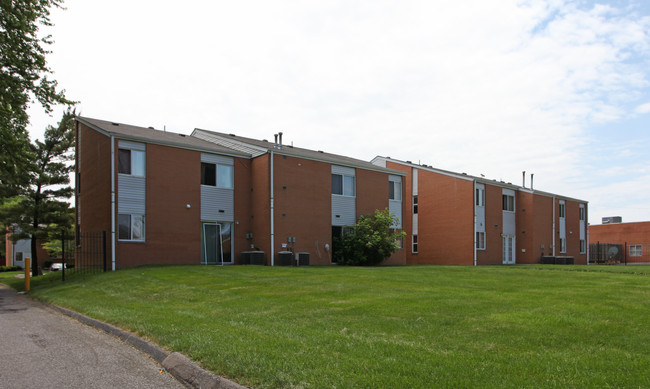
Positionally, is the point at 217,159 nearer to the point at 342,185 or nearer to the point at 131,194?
the point at 131,194

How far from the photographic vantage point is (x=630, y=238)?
184 ft

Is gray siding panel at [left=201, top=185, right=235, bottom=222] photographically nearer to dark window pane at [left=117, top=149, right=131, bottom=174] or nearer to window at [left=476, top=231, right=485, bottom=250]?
dark window pane at [left=117, top=149, right=131, bottom=174]

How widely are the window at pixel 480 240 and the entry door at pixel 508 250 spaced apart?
143 inches

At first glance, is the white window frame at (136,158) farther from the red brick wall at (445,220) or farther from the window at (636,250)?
the window at (636,250)

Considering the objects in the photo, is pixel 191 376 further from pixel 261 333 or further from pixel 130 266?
pixel 130 266

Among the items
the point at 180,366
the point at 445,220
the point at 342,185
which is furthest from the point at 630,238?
the point at 180,366

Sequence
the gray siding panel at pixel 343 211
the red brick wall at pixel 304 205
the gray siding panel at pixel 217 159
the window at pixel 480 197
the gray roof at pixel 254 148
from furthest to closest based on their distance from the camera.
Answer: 1. the window at pixel 480 197
2. the gray siding panel at pixel 343 211
3. the gray roof at pixel 254 148
4. the red brick wall at pixel 304 205
5. the gray siding panel at pixel 217 159

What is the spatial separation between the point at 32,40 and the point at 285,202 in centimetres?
1281

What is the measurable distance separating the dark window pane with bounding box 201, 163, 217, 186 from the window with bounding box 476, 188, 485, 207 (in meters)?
19.0

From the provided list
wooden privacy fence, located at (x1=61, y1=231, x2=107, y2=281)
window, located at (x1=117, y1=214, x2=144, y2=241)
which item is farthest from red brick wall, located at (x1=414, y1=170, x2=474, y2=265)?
wooden privacy fence, located at (x1=61, y1=231, x2=107, y2=281)

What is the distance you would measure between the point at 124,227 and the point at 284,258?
733 centimetres

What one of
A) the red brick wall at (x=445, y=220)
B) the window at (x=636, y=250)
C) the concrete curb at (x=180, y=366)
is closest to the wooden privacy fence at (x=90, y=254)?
the concrete curb at (x=180, y=366)

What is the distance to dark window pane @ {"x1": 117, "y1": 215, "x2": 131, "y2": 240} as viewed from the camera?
67.7ft

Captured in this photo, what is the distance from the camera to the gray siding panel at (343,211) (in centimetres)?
2708
